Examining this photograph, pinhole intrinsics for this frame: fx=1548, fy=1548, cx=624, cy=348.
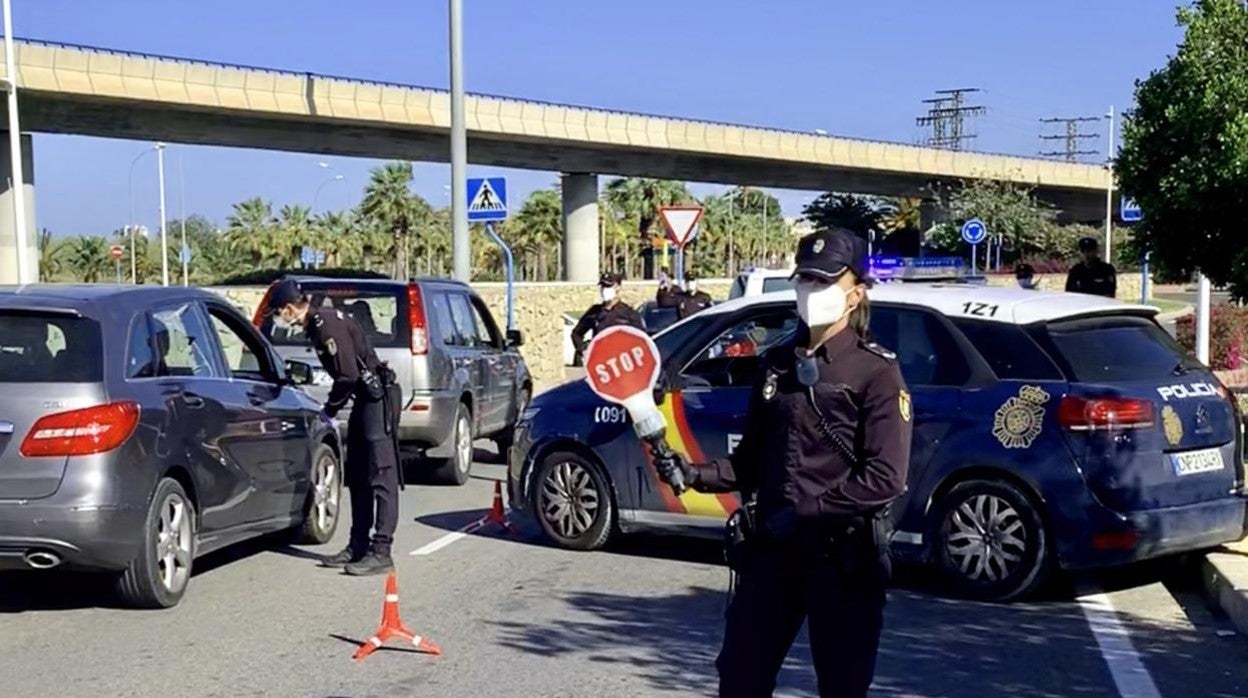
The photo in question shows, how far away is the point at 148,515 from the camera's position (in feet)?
25.3

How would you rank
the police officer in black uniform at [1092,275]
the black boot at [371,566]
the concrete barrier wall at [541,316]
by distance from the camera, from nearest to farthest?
the black boot at [371,566]
the police officer in black uniform at [1092,275]
the concrete barrier wall at [541,316]

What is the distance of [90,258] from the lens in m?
87.5

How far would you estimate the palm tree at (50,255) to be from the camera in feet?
246

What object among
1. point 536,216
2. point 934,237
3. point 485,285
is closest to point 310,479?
point 485,285

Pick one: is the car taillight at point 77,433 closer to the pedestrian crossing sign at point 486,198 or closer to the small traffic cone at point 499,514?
the small traffic cone at point 499,514

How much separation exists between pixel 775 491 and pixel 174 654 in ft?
12.7

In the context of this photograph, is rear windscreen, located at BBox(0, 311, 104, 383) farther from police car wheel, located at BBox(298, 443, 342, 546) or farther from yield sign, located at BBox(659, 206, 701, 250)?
yield sign, located at BBox(659, 206, 701, 250)

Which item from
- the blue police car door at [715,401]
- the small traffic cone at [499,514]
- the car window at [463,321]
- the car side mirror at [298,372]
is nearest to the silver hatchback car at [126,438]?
the car side mirror at [298,372]

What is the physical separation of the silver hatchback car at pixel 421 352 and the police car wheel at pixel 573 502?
278 cm

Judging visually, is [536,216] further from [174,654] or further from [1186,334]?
[174,654]

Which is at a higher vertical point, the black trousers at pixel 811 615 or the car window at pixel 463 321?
the car window at pixel 463 321

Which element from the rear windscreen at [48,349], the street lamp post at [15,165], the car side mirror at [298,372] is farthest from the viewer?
the street lamp post at [15,165]

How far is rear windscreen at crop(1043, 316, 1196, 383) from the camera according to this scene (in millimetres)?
8397

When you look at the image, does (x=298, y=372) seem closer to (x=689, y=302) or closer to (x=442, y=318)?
(x=442, y=318)
